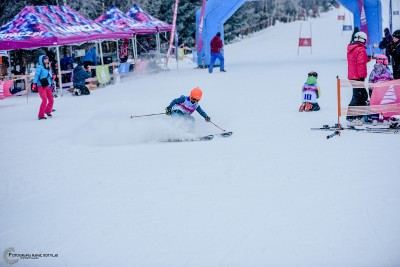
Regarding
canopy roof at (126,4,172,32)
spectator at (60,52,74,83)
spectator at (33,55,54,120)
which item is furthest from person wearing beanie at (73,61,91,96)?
canopy roof at (126,4,172,32)

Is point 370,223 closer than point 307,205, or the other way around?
point 370,223

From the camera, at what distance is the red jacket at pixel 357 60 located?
850 cm

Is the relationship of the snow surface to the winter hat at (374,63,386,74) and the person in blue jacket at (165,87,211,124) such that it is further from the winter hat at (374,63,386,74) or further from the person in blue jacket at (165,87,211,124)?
the winter hat at (374,63,386,74)

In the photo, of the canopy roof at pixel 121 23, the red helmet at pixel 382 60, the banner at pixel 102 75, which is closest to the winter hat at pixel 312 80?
the red helmet at pixel 382 60


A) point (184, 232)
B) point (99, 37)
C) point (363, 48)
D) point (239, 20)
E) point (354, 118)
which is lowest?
point (184, 232)

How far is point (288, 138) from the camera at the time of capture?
25.9ft

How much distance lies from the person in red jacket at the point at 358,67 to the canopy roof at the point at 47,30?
11.0 meters

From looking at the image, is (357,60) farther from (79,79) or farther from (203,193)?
(79,79)

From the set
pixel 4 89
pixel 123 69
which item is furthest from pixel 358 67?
pixel 123 69

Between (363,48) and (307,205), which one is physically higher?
(363,48)

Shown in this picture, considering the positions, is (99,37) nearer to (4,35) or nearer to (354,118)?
(4,35)

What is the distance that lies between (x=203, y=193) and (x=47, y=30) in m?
13.4

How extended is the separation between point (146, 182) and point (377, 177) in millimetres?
2837

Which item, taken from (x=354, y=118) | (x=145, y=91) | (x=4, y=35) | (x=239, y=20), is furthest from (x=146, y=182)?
(x=239, y=20)
